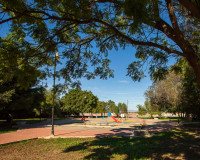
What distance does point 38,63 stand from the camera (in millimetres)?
5297

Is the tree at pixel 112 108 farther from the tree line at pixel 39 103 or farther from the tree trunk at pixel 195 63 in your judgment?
the tree trunk at pixel 195 63

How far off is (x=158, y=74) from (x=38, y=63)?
171 inches

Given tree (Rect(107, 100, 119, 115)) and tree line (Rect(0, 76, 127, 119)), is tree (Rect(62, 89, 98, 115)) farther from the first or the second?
tree (Rect(107, 100, 119, 115))

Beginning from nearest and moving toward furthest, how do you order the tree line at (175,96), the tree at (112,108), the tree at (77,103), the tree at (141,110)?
the tree line at (175,96), the tree at (77,103), the tree at (141,110), the tree at (112,108)

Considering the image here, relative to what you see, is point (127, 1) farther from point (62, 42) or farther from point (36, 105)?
point (36, 105)

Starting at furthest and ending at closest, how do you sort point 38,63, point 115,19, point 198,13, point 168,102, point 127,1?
point 168,102 → point 115,19 → point 38,63 → point 198,13 → point 127,1

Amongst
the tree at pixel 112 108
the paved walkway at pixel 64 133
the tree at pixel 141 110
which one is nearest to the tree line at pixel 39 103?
the paved walkway at pixel 64 133

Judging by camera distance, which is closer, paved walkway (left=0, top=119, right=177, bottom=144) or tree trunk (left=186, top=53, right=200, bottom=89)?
tree trunk (left=186, top=53, right=200, bottom=89)

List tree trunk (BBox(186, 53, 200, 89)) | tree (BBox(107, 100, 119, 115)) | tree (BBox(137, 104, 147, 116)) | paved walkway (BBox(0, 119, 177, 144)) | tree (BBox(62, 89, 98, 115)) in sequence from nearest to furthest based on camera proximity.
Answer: tree trunk (BBox(186, 53, 200, 89)), paved walkway (BBox(0, 119, 177, 144)), tree (BBox(62, 89, 98, 115)), tree (BBox(137, 104, 147, 116)), tree (BBox(107, 100, 119, 115))

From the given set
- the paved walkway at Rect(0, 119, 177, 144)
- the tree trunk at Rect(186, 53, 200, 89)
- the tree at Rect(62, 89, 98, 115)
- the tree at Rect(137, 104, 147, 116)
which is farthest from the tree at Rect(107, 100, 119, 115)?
the tree trunk at Rect(186, 53, 200, 89)

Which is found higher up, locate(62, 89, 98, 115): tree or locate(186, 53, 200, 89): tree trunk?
locate(186, 53, 200, 89): tree trunk

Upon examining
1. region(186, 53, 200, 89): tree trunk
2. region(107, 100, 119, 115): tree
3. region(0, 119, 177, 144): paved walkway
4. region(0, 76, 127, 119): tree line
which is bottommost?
region(107, 100, 119, 115): tree

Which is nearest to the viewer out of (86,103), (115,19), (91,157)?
(115,19)

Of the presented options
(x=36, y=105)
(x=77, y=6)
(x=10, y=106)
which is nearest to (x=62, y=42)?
(x=77, y=6)
